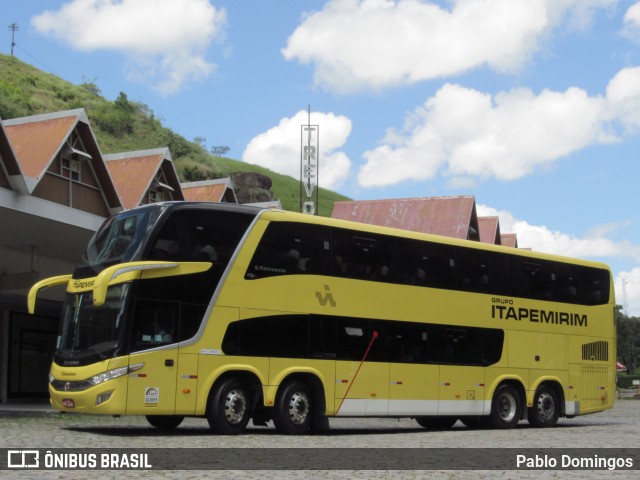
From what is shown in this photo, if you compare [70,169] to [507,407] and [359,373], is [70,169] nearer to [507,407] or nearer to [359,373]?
[359,373]

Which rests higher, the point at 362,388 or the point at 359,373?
the point at 359,373

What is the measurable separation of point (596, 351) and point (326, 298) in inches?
371

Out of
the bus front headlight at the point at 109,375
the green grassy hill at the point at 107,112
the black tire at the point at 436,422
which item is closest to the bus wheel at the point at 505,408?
the black tire at the point at 436,422

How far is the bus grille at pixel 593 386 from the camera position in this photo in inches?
978

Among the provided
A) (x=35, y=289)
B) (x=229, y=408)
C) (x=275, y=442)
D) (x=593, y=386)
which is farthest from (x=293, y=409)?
(x=593, y=386)

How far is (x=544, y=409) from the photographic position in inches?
939

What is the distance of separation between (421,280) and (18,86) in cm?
9850

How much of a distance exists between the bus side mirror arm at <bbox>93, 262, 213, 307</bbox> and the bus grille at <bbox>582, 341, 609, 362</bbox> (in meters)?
11.6

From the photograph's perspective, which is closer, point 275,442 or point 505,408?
point 275,442

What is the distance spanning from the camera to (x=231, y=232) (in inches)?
696

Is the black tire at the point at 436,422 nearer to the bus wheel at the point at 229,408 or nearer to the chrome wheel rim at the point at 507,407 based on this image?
the chrome wheel rim at the point at 507,407

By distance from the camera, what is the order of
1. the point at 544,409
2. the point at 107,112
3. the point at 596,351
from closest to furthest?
the point at 544,409, the point at 596,351, the point at 107,112

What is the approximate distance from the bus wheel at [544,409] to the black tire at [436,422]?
6.15 ft

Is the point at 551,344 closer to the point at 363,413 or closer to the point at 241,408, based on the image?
the point at 363,413
